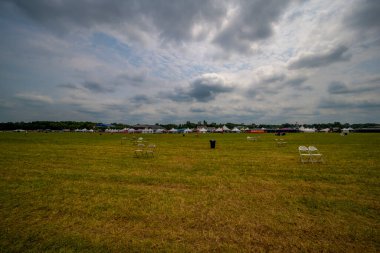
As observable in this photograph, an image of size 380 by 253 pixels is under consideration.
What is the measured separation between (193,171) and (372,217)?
22.4ft

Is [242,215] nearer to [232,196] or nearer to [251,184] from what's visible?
[232,196]

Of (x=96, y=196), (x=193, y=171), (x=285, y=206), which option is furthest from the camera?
(x=193, y=171)

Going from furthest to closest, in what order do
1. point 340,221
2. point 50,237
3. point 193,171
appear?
1. point 193,171
2. point 340,221
3. point 50,237

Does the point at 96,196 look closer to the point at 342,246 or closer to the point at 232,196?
the point at 232,196

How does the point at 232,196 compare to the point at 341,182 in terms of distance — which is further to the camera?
the point at 341,182

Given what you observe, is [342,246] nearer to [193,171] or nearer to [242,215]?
[242,215]

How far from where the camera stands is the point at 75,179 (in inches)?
342

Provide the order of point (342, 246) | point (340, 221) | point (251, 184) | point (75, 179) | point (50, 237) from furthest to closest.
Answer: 1. point (75, 179)
2. point (251, 184)
3. point (340, 221)
4. point (50, 237)
5. point (342, 246)

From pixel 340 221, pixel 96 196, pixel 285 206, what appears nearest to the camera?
pixel 340 221

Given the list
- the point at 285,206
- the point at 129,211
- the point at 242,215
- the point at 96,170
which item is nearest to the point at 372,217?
the point at 285,206

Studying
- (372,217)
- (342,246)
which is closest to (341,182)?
(372,217)

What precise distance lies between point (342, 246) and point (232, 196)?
123 inches

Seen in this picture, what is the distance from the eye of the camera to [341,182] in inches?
325

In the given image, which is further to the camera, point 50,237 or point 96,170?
point 96,170
